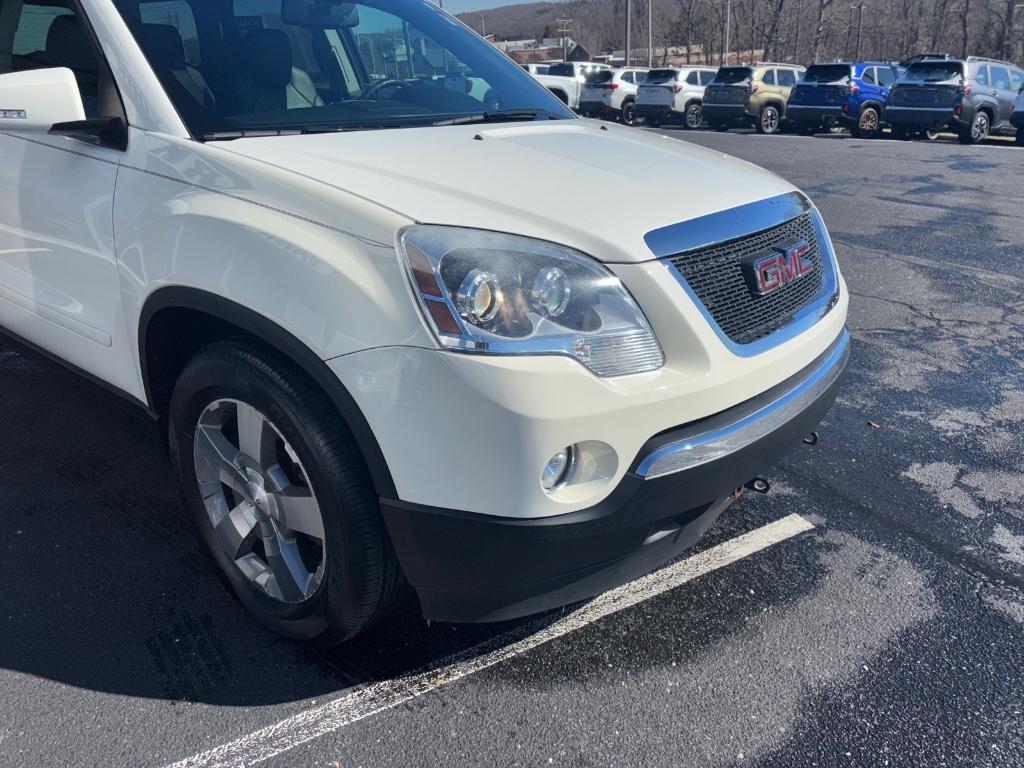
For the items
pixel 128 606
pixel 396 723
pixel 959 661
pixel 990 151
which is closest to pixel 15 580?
pixel 128 606

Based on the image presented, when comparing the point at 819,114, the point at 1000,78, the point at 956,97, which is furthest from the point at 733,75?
the point at 1000,78

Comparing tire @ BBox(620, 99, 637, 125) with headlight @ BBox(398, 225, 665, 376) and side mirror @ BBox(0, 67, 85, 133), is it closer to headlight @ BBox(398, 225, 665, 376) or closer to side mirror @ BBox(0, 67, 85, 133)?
side mirror @ BBox(0, 67, 85, 133)

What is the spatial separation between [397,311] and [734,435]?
36.4 inches

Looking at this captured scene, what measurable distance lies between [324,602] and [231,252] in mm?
975

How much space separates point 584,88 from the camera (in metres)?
27.7

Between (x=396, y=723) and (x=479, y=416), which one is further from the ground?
(x=479, y=416)

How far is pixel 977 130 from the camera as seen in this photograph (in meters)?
17.6

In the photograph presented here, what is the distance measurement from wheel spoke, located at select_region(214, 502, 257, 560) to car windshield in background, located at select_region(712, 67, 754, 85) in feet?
71.6

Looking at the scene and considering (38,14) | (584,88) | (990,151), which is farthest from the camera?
(584,88)

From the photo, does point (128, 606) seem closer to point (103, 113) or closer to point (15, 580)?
point (15, 580)

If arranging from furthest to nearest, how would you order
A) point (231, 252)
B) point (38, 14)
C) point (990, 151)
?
point (990, 151)
point (38, 14)
point (231, 252)

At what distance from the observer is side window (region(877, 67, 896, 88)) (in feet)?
68.6

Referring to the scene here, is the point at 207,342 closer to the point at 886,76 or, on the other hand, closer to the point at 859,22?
the point at 886,76

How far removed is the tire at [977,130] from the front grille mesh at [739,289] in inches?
695
